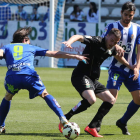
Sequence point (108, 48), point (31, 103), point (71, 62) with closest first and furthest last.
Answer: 1. point (108, 48)
2. point (31, 103)
3. point (71, 62)

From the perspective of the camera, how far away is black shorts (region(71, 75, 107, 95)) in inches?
246

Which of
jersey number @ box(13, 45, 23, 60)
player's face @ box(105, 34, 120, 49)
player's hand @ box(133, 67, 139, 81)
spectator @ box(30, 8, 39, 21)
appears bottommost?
spectator @ box(30, 8, 39, 21)

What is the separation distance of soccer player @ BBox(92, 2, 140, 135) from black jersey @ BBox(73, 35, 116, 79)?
32 cm

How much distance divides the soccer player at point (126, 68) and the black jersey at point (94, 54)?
0.32 metres

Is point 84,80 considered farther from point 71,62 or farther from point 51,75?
point 71,62

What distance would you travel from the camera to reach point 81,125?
707 centimetres

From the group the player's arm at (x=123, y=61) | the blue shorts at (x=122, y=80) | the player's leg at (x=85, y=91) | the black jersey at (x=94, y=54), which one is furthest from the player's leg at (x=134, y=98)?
the player's leg at (x=85, y=91)

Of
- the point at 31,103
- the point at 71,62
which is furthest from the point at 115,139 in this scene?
the point at 71,62

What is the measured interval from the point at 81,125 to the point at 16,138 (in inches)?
61.2

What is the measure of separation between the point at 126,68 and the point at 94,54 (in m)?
0.64

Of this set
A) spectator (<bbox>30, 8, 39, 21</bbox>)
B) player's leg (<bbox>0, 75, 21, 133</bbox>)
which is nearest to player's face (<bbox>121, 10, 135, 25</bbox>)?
player's leg (<bbox>0, 75, 21, 133</bbox>)

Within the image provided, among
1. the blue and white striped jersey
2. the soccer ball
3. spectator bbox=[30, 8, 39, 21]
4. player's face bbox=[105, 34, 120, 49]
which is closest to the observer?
the soccer ball

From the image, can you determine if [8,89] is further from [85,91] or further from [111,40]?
[111,40]

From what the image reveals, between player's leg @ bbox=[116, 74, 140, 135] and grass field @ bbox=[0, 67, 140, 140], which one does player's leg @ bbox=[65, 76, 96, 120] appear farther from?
player's leg @ bbox=[116, 74, 140, 135]
